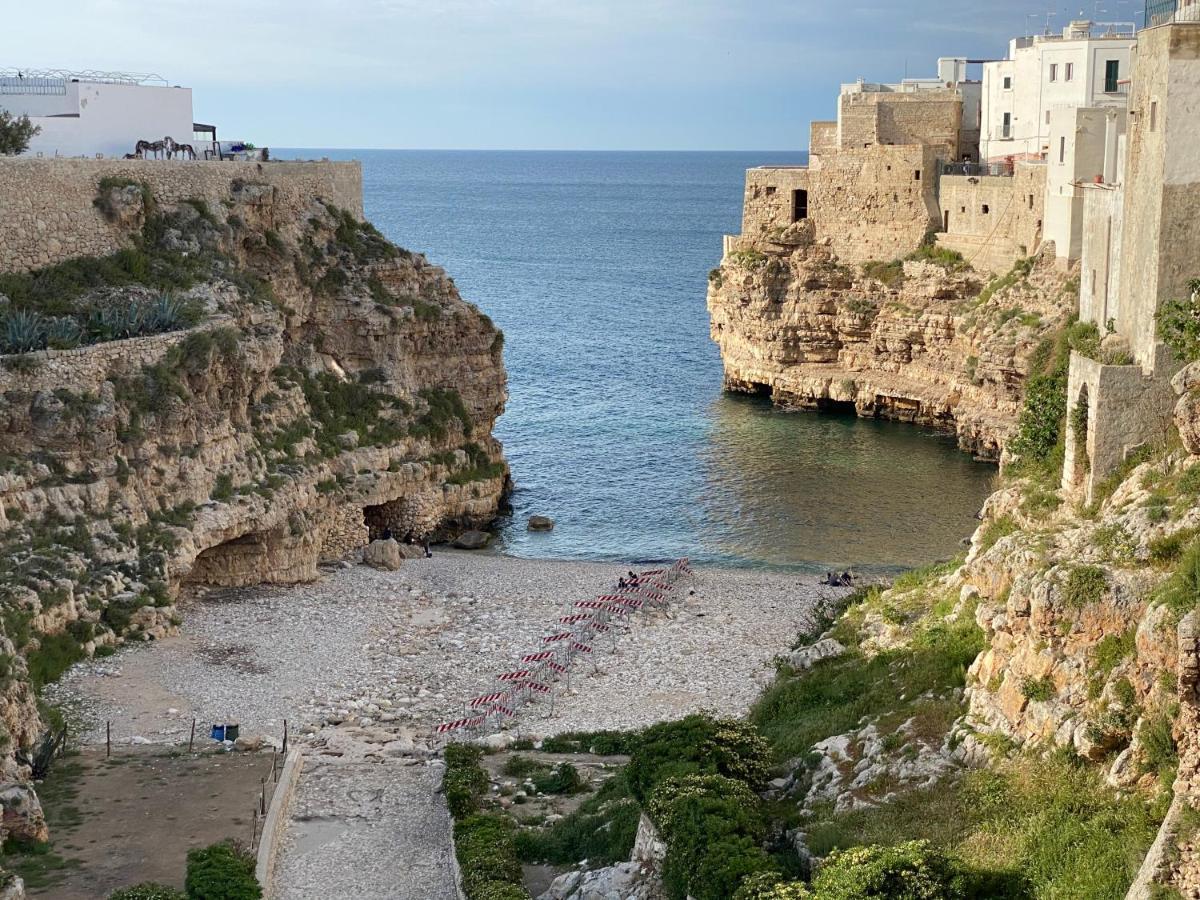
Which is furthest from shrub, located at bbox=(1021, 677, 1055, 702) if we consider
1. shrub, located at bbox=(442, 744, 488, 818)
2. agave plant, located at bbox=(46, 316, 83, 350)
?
agave plant, located at bbox=(46, 316, 83, 350)

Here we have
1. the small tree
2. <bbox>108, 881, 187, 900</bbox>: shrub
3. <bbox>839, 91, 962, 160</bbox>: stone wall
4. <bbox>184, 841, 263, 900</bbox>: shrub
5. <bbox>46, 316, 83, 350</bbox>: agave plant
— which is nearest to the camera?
<bbox>108, 881, 187, 900</bbox>: shrub

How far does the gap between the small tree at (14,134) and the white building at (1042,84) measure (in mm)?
31164

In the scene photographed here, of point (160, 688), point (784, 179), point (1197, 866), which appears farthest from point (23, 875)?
point (784, 179)

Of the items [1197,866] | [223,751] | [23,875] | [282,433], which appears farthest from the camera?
[282,433]

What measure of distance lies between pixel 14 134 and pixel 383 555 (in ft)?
47.6

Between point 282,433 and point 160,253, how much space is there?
531 cm

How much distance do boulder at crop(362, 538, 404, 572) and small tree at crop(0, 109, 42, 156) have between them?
43.7 feet

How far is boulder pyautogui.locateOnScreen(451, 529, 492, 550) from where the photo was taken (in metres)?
42.2

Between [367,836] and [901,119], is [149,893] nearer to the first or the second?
[367,836]

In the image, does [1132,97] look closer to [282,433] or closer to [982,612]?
[982,612]

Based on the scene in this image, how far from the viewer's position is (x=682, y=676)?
30.2 metres

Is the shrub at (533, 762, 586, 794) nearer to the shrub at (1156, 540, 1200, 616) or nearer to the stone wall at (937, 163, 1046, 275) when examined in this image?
the shrub at (1156, 540, 1200, 616)

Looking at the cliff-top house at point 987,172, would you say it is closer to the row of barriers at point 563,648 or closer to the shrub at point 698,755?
the shrub at point 698,755

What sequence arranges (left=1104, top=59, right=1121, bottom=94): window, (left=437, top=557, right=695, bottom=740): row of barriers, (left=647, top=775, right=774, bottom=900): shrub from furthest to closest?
1. (left=1104, top=59, right=1121, bottom=94): window
2. (left=437, top=557, right=695, bottom=740): row of barriers
3. (left=647, top=775, right=774, bottom=900): shrub
